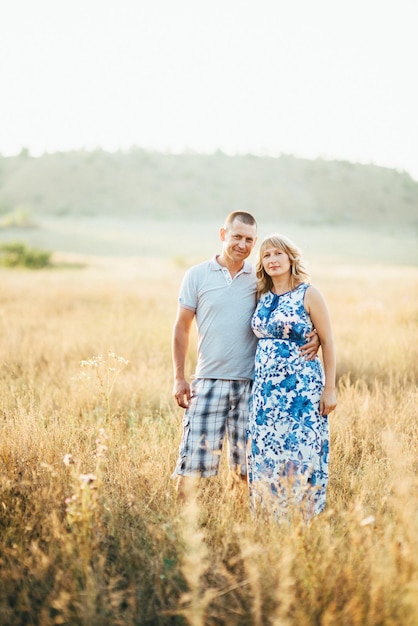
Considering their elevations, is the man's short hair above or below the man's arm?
above

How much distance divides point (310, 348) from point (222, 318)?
585 millimetres

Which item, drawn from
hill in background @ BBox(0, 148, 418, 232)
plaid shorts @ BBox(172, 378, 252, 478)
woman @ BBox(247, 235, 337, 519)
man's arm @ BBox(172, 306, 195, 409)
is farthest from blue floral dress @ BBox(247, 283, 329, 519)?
hill in background @ BBox(0, 148, 418, 232)

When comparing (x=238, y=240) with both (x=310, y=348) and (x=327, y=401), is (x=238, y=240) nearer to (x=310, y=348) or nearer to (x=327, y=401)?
(x=310, y=348)

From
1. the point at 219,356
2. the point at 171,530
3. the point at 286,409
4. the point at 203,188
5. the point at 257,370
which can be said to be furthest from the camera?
the point at 203,188

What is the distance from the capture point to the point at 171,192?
77188 millimetres

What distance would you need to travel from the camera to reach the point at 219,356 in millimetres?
3453

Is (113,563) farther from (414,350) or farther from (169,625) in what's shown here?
(414,350)

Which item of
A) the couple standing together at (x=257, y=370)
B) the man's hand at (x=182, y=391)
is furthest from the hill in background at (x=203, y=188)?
the man's hand at (x=182, y=391)

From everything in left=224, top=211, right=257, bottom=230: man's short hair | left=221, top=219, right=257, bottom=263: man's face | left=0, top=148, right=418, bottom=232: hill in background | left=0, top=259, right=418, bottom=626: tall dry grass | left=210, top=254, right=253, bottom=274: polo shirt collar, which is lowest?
left=0, top=259, right=418, bottom=626: tall dry grass

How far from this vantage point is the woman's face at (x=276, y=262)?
336cm

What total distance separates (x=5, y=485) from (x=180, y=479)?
1023 mm

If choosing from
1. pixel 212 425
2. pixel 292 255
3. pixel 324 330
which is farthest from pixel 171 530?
pixel 292 255

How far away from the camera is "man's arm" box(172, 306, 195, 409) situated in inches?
137

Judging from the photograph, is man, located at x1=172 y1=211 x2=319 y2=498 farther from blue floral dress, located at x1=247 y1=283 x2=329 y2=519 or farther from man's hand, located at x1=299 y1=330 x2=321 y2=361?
man's hand, located at x1=299 y1=330 x2=321 y2=361
